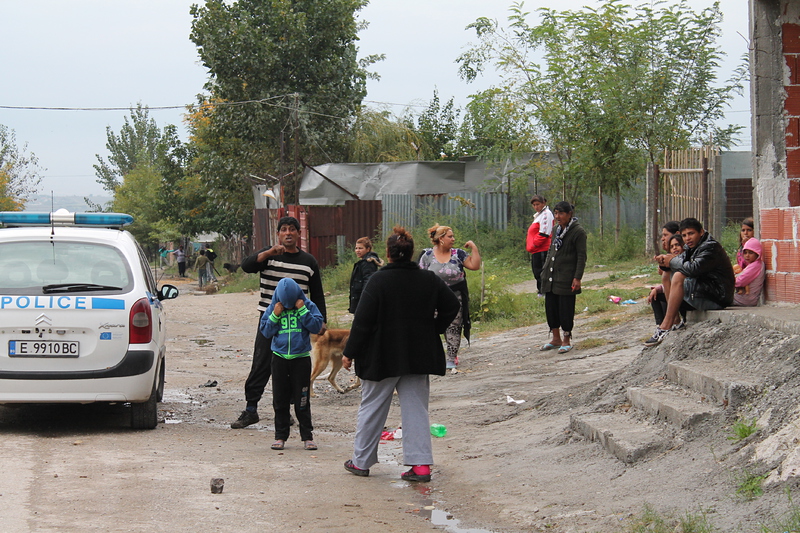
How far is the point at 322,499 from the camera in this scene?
5.25 m

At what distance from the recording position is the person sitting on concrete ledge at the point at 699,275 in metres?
7.20

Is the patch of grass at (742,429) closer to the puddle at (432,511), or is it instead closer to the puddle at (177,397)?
the puddle at (432,511)

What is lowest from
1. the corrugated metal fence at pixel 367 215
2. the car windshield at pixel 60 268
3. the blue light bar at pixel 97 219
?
the car windshield at pixel 60 268

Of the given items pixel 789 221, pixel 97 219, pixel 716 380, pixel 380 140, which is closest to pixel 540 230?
pixel 789 221

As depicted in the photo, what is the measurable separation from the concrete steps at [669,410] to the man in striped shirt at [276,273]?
2.51 meters

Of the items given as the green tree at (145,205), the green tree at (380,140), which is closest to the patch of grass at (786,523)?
the green tree at (380,140)

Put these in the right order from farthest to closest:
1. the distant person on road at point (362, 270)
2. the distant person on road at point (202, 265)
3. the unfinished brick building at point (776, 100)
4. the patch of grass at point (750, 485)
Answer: the distant person on road at point (202, 265) < the distant person on road at point (362, 270) < the unfinished brick building at point (776, 100) < the patch of grass at point (750, 485)

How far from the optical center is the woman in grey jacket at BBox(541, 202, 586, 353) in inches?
390

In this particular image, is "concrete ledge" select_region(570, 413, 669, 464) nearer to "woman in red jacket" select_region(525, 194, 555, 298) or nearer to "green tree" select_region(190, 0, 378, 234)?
"woman in red jacket" select_region(525, 194, 555, 298)

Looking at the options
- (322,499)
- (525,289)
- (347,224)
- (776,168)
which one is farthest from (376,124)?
(322,499)

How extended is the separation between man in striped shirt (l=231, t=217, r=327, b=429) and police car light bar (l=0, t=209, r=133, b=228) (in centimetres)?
148

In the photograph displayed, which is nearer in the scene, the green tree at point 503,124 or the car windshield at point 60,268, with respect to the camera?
the car windshield at point 60,268

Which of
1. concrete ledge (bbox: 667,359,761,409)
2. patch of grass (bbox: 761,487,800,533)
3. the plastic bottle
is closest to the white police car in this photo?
the plastic bottle

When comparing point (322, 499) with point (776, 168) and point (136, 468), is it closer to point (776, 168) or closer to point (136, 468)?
point (136, 468)
